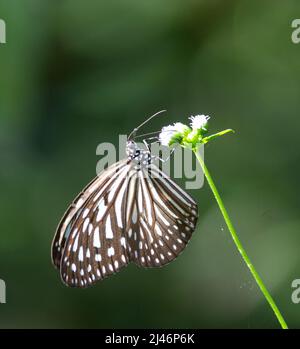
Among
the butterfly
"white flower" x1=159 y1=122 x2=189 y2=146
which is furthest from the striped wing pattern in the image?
"white flower" x1=159 y1=122 x2=189 y2=146

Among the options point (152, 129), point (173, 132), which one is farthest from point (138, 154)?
point (152, 129)

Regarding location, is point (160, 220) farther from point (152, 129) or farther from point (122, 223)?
point (152, 129)

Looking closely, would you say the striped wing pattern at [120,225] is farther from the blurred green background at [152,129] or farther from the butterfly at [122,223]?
the blurred green background at [152,129]

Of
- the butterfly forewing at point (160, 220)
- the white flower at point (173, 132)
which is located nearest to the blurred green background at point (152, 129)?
the butterfly forewing at point (160, 220)

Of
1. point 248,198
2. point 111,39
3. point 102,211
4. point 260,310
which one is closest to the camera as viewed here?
point 102,211

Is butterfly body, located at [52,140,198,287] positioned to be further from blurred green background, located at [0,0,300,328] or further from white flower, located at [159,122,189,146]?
blurred green background, located at [0,0,300,328]

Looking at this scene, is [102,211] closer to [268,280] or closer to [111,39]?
[268,280]

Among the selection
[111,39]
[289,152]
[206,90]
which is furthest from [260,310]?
[111,39]
